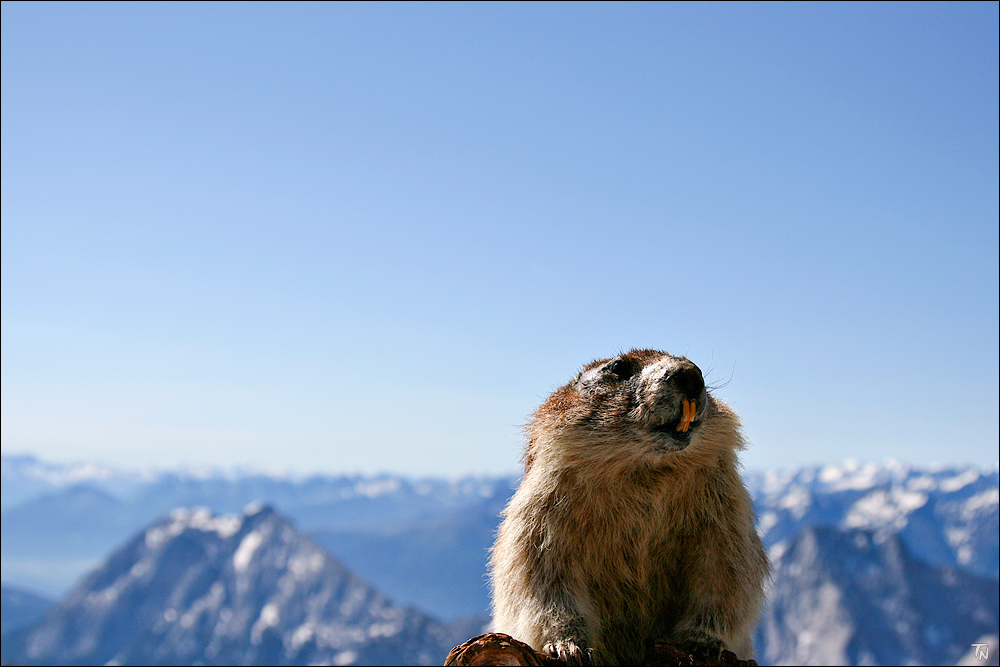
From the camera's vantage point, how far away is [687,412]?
6.46 m

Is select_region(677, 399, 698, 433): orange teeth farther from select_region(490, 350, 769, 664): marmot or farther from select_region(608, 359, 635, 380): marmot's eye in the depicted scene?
select_region(608, 359, 635, 380): marmot's eye

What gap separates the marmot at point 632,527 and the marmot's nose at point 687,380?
22mm

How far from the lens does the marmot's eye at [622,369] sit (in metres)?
7.18

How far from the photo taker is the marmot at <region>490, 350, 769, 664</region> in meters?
6.68

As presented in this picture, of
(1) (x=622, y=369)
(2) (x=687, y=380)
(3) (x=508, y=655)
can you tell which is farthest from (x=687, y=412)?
(3) (x=508, y=655)

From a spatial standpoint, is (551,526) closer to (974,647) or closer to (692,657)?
(692,657)

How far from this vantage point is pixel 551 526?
7.05m

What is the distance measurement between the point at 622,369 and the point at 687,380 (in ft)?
2.99

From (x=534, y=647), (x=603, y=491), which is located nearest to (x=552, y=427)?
(x=603, y=491)

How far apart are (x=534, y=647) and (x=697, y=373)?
2.99 m

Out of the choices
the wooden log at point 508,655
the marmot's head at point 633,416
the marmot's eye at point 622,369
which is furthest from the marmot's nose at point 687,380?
the wooden log at point 508,655

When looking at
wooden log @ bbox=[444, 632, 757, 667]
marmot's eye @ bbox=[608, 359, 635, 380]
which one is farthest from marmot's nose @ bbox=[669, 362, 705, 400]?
wooden log @ bbox=[444, 632, 757, 667]

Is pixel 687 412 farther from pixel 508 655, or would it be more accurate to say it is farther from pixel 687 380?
pixel 508 655

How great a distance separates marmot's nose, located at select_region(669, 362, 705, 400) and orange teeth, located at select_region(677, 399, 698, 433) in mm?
56
